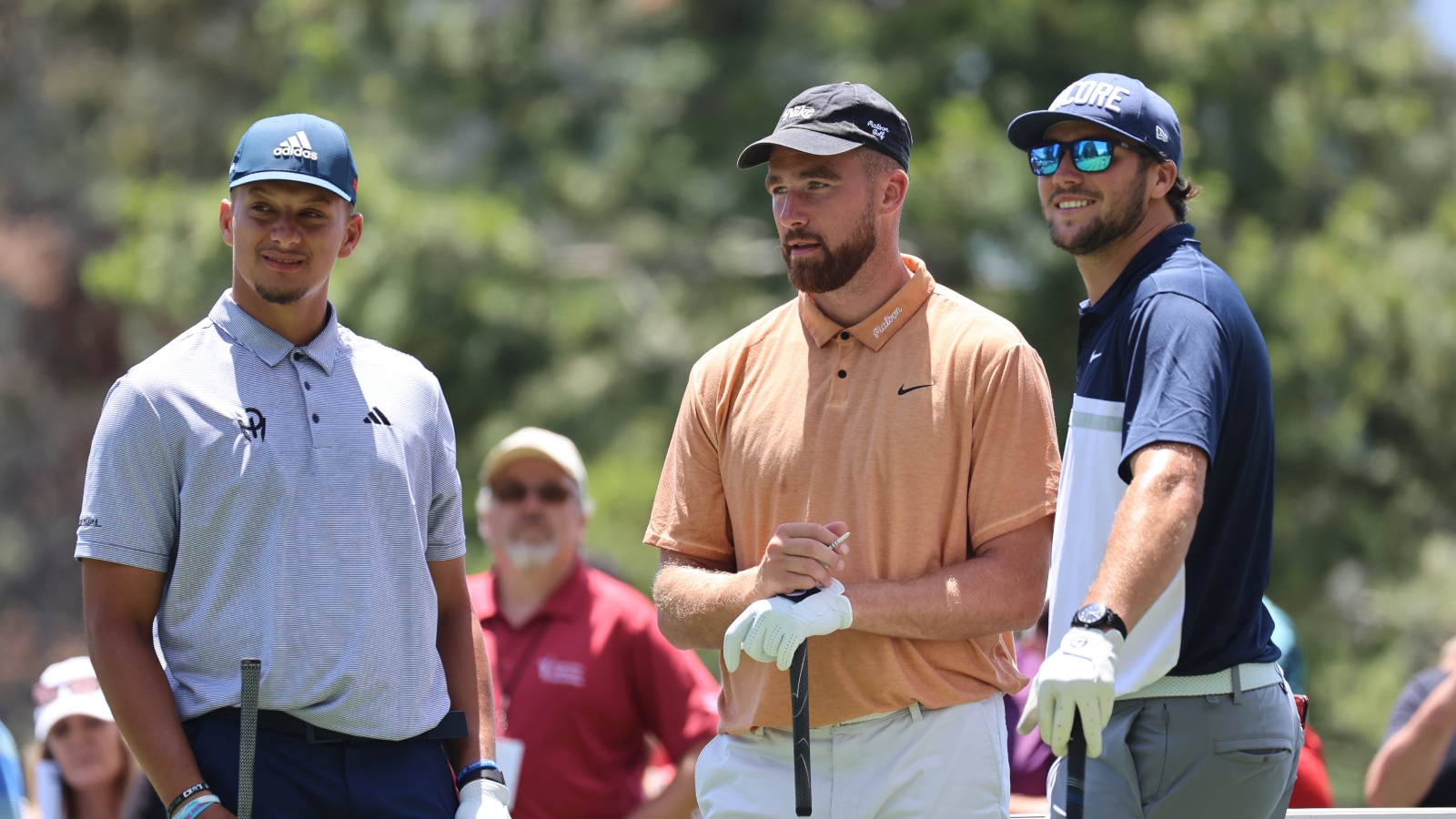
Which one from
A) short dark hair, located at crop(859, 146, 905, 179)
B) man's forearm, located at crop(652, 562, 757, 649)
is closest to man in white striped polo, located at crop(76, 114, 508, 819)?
man's forearm, located at crop(652, 562, 757, 649)

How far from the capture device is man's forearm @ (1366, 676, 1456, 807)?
17.7 ft

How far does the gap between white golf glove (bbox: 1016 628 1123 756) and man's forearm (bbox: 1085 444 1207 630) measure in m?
0.08

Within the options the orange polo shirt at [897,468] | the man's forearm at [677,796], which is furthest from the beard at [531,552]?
the orange polo shirt at [897,468]

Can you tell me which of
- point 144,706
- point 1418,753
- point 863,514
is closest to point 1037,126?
point 863,514

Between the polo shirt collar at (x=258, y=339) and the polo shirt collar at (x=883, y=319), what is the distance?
1.05 metres

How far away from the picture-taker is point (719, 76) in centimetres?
1192

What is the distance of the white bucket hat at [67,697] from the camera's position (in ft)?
17.4

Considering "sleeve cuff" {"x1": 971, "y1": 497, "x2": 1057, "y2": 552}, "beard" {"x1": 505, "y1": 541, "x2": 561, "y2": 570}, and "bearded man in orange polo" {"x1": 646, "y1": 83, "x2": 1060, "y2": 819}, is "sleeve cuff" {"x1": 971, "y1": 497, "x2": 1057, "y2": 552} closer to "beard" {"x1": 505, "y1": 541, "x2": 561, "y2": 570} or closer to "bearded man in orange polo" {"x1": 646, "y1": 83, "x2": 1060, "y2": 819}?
"bearded man in orange polo" {"x1": 646, "y1": 83, "x2": 1060, "y2": 819}

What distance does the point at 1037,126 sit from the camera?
3.34 meters

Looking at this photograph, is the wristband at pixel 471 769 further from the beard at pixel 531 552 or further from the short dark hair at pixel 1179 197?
the beard at pixel 531 552

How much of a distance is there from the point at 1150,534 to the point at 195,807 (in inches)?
70.2

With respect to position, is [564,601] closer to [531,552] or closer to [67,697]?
[531,552]

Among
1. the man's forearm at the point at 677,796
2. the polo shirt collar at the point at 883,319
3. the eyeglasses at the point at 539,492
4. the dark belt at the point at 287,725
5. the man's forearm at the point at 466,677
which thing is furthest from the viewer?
the eyeglasses at the point at 539,492

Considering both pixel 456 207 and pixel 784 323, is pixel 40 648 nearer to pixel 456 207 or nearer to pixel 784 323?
pixel 456 207
